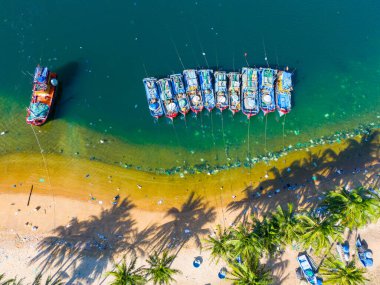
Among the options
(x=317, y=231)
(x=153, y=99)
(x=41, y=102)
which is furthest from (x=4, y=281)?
(x=317, y=231)

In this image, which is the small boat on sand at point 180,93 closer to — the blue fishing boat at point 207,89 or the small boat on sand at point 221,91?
the blue fishing boat at point 207,89

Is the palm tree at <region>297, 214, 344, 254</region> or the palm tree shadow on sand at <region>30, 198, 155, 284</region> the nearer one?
the palm tree at <region>297, 214, 344, 254</region>

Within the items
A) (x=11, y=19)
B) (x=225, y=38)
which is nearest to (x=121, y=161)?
(x=225, y=38)

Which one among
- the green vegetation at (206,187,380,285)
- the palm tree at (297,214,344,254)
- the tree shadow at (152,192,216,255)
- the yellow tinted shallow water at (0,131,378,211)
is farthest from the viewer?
the yellow tinted shallow water at (0,131,378,211)

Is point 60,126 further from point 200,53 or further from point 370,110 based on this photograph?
point 370,110

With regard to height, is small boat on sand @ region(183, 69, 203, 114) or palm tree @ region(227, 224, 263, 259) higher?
small boat on sand @ region(183, 69, 203, 114)

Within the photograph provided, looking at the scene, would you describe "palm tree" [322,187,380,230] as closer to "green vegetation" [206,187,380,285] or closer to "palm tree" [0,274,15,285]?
"green vegetation" [206,187,380,285]

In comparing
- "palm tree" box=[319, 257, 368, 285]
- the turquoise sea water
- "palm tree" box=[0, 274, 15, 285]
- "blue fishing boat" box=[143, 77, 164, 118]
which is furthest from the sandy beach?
"blue fishing boat" box=[143, 77, 164, 118]
